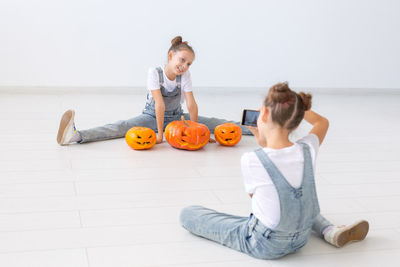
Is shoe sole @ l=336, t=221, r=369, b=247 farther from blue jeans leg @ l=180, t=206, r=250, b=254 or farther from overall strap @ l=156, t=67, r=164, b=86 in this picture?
overall strap @ l=156, t=67, r=164, b=86

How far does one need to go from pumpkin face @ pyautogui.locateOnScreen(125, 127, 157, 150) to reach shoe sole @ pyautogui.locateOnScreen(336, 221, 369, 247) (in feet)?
4.55

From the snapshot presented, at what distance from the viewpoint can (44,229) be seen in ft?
6.13

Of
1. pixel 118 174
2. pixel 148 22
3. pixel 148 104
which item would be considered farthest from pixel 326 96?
pixel 118 174

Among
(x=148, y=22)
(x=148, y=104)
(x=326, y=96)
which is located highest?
(x=148, y=22)

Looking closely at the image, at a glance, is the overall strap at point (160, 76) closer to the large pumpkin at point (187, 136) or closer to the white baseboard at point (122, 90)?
the large pumpkin at point (187, 136)

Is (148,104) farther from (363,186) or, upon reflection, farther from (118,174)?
(363,186)

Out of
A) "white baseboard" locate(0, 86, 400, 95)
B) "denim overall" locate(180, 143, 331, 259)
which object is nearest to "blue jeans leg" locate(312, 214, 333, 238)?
"denim overall" locate(180, 143, 331, 259)

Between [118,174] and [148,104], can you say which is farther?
[148,104]

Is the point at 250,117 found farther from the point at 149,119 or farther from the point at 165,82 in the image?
the point at 149,119

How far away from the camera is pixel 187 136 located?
2928mm

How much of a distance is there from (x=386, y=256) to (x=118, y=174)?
1.26m

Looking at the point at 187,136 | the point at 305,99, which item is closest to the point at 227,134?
the point at 187,136

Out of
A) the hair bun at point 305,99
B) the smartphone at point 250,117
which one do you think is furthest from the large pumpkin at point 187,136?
the hair bun at point 305,99

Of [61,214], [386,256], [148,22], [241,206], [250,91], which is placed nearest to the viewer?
[386,256]
